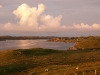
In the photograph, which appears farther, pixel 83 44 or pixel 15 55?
pixel 83 44

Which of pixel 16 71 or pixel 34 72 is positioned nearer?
pixel 34 72

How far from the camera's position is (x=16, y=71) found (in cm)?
5153

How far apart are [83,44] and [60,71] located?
86002 millimetres

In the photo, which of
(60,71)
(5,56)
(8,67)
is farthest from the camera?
(5,56)

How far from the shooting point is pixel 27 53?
80.4 meters

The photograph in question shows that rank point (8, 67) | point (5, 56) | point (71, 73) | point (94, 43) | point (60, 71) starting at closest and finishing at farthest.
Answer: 1. point (71, 73)
2. point (60, 71)
3. point (8, 67)
4. point (5, 56)
5. point (94, 43)

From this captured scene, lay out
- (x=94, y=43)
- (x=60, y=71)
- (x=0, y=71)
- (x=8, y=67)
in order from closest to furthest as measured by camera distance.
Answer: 1. (x=60, y=71)
2. (x=0, y=71)
3. (x=8, y=67)
4. (x=94, y=43)

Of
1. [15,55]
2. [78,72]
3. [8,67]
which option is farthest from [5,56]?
[78,72]

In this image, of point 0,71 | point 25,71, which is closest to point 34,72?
point 25,71

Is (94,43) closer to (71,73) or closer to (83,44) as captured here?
(83,44)

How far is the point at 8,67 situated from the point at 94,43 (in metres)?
80.8

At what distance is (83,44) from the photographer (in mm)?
130375

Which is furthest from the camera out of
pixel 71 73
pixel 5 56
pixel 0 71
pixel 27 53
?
pixel 27 53

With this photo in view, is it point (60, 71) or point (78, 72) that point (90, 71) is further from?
point (60, 71)
